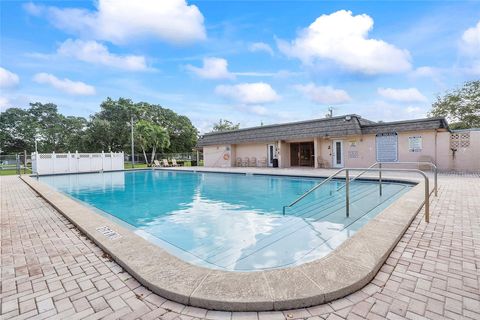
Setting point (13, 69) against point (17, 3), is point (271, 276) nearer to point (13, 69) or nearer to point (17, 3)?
point (17, 3)

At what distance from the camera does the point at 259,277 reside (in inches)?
93.0

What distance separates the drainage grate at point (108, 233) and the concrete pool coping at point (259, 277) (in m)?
0.19

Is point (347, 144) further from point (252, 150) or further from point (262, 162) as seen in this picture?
point (252, 150)

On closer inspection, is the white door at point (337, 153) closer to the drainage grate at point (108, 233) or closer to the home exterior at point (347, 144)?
the home exterior at point (347, 144)

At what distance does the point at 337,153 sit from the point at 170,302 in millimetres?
16319

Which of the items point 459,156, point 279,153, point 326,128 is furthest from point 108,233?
point 459,156

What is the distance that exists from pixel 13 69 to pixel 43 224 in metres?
24.3

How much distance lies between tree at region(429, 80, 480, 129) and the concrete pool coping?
28505mm

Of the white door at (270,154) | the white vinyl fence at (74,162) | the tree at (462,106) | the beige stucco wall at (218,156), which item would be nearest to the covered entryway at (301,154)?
the white door at (270,154)

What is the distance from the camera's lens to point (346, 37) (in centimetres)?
1230

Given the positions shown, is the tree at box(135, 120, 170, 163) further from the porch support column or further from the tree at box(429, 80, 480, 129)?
the tree at box(429, 80, 480, 129)

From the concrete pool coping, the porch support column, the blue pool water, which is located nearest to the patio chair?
the porch support column

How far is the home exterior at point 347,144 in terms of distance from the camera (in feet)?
42.3

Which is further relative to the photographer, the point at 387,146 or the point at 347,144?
the point at 347,144
